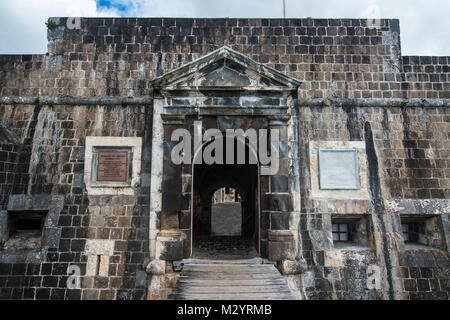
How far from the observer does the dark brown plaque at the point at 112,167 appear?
21.3 ft

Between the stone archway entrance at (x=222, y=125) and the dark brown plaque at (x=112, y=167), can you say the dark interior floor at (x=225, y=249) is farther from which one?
the dark brown plaque at (x=112, y=167)

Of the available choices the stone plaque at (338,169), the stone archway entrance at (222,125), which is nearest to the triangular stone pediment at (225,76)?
the stone archway entrance at (222,125)

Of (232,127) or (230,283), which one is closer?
(230,283)

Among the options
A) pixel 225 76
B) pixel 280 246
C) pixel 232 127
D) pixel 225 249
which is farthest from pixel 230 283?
pixel 225 76

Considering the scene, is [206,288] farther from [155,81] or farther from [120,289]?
[155,81]

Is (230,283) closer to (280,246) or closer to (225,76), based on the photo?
(280,246)

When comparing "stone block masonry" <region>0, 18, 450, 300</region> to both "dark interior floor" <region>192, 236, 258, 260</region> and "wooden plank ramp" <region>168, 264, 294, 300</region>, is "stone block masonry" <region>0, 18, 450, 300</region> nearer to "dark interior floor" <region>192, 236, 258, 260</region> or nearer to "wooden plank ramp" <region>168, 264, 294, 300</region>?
"wooden plank ramp" <region>168, 264, 294, 300</region>

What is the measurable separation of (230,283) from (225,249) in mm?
2651

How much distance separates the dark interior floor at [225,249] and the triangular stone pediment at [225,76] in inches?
147

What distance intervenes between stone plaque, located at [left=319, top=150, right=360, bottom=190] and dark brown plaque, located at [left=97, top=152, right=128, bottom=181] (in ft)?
14.1

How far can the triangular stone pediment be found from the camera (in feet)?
20.7

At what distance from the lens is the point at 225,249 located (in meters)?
7.69

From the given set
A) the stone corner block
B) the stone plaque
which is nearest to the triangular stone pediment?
the stone plaque

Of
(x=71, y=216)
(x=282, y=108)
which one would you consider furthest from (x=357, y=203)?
(x=71, y=216)
